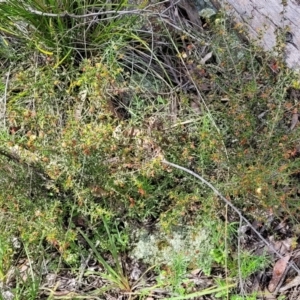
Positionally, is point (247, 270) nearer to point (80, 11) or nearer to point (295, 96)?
point (295, 96)

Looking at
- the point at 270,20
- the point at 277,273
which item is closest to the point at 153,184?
the point at 277,273

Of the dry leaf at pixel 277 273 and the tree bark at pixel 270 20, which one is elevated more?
the tree bark at pixel 270 20

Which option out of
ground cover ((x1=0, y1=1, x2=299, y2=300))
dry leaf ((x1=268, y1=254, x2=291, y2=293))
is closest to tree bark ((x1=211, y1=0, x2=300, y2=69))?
ground cover ((x1=0, y1=1, x2=299, y2=300))

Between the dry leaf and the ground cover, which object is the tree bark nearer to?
the ground cover

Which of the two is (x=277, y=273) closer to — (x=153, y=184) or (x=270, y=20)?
(x=153, y=184)

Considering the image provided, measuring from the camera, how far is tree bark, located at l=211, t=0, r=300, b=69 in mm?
2312

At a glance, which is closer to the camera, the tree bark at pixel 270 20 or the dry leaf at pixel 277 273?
the dry leaf at pixel 277 273

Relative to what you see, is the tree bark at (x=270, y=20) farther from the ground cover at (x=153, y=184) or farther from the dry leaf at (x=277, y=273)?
the dry leaf at (x=277, y=273)

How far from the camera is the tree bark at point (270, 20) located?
Answer: 2.31 meters

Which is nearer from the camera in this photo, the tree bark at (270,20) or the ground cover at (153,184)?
the ground cover at (153,184)

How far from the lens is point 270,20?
7.75ft

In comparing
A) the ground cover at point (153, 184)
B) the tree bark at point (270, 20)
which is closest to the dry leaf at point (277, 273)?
the ground cover at point (153, 184)

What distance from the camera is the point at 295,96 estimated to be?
2.33 meters

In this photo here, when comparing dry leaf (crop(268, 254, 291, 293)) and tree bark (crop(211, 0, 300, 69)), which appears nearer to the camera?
dry leaf (crop(268, 254, 291, 293))
